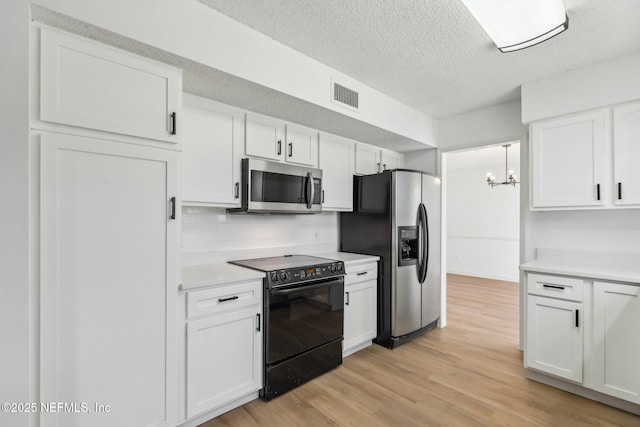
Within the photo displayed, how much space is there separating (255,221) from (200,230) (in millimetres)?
531

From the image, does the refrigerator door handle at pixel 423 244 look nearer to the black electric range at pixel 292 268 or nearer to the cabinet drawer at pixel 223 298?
the black electric range at pixel 292 268

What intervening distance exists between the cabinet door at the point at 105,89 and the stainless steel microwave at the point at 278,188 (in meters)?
0.77

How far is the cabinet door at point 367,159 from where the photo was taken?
355cm

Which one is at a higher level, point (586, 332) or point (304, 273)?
point (304, 273)

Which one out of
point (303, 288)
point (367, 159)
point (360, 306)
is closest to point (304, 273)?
point (303, 288)

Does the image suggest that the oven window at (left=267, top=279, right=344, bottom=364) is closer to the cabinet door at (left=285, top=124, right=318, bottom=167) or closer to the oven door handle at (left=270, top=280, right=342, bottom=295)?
the oven door handle at (left=270, top=280, right=342, bottom=295)

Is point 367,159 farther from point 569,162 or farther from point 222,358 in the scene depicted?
point 222,358

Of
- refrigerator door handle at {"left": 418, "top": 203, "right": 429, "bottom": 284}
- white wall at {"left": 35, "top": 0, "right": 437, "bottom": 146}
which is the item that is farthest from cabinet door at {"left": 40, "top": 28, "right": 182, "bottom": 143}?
refrigerator door handle at {"left": 418, "top": 203, "right": 429, "bottom": 284}

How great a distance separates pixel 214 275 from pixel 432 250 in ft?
8.12

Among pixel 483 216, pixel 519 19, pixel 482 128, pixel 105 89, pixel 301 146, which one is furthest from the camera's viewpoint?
pixel 483 216

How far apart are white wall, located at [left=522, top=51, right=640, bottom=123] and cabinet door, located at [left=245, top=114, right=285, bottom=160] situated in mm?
2235

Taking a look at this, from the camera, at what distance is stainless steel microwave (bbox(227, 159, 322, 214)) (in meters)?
2.50

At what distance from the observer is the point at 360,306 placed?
304 centimetres

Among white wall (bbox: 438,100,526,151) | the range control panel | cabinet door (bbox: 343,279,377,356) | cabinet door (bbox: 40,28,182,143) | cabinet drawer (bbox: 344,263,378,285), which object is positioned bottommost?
cabinet door (bbox: 343,279,377,356)
